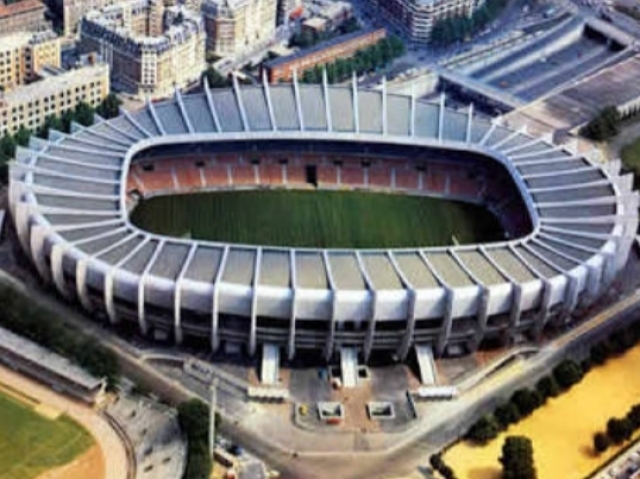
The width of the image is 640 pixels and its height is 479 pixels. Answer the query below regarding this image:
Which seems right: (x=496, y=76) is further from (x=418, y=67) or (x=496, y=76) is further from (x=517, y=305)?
(x=517, y=305)

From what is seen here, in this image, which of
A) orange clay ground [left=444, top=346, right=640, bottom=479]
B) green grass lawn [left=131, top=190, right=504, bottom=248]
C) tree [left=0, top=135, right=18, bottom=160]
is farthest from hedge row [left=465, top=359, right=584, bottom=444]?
tree [left=0, top=135, right=18, bottom=160]

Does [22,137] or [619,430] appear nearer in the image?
[619,430]

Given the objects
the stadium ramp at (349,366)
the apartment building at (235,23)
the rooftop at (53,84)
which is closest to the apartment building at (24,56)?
the rooftop at (53,84)

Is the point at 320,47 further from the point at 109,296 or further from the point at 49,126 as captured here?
the point at 109,296

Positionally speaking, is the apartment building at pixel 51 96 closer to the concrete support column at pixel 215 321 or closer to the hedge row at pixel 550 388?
the concrete support column at pixel 215 321

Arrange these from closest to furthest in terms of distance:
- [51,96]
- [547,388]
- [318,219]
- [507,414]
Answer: [507,414], [547,388], [318,219], [51,96]

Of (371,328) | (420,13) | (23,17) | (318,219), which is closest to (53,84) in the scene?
(23,17)

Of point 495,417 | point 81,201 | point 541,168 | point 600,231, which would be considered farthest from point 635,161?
point 81,201
